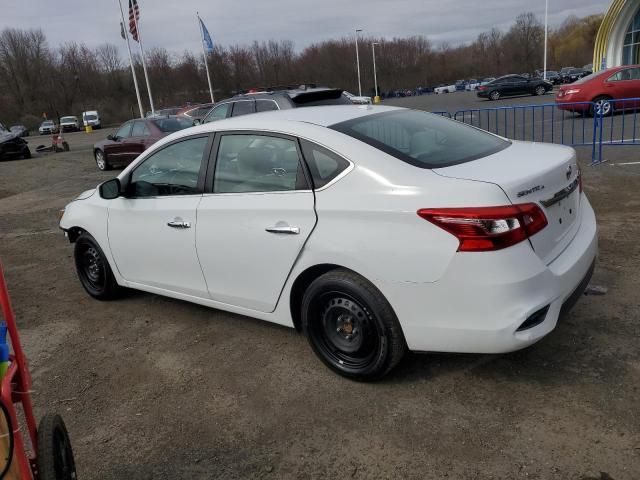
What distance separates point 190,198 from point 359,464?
220 cm

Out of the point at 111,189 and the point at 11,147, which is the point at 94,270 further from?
the point at 11,147

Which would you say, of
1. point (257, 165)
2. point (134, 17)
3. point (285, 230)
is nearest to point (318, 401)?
point (285, 230)

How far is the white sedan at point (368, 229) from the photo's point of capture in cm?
268

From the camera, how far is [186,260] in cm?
396

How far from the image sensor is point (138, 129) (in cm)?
1427

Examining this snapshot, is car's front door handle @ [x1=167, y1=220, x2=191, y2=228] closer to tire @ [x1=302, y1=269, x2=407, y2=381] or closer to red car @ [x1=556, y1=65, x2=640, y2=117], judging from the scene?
tire @ [x1=302, y1=269, x2=407, y2=381]

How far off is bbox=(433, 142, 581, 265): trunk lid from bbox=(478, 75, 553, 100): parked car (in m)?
34.0

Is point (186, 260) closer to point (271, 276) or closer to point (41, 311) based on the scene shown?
point (271, 276)

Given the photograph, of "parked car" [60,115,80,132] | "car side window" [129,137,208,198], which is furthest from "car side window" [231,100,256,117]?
"parked car" [60,115,80,132]

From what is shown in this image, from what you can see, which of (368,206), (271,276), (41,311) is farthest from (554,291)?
(41,311)

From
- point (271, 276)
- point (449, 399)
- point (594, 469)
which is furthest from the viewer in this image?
point (271, 276)

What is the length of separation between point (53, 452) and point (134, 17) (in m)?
28.7

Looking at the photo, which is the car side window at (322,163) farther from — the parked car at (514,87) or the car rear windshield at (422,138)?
the parked car at (514,87)

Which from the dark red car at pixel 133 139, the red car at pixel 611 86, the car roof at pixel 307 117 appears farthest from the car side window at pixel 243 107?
the red car at pixel 611 86
